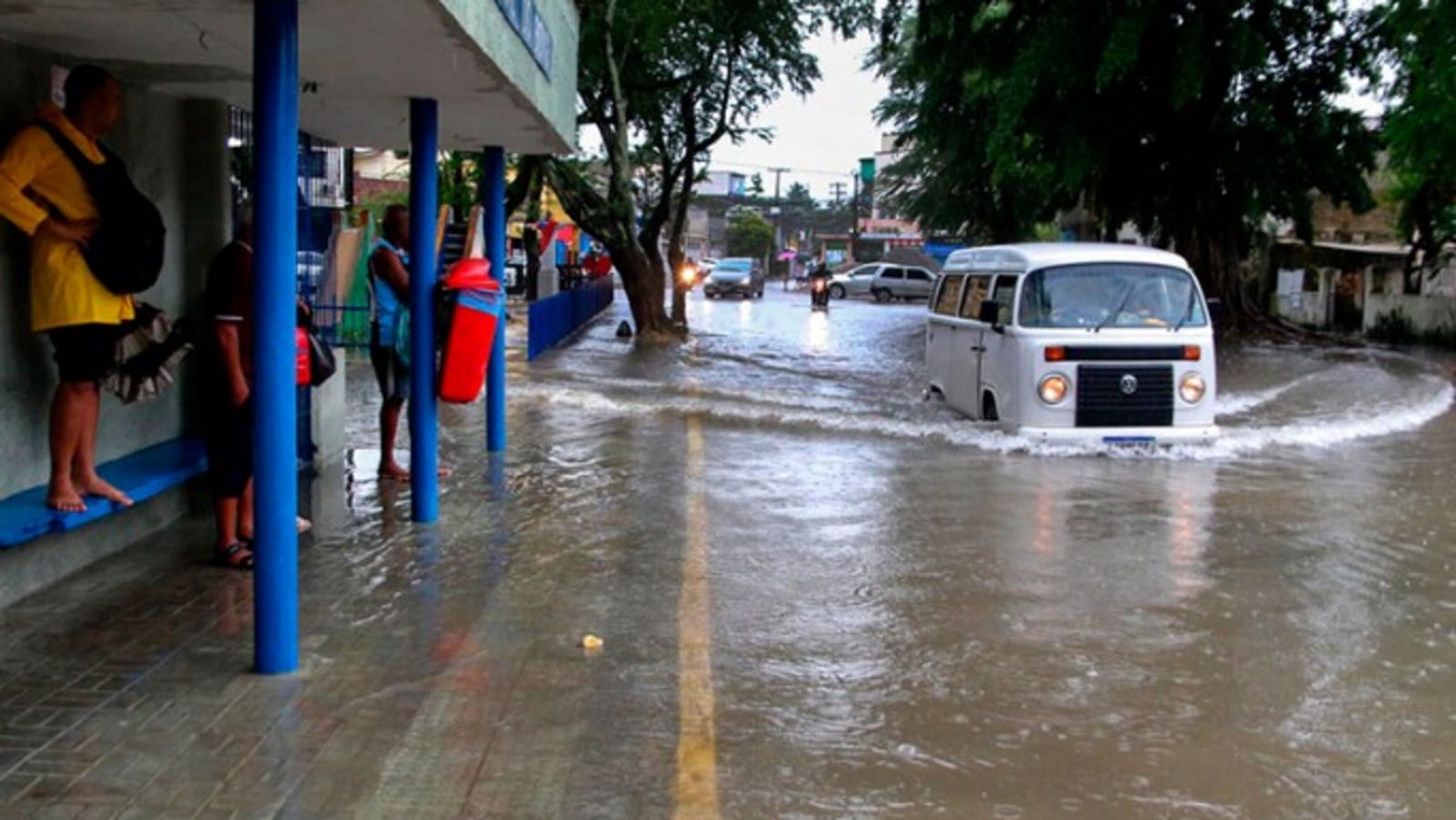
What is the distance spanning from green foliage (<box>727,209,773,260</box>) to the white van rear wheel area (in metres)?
87.2

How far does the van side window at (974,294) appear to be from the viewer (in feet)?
42.4

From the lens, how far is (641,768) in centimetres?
443

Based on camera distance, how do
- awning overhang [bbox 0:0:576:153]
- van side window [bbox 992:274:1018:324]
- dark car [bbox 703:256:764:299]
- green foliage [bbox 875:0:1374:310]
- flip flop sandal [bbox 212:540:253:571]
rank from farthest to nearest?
dark car [bbox 703:256:764:299] < green foliage [bbox 875:0:1374:310] < van side window [bbox 992:274:1018:324] < flip flop sandal [bbox 212:540:253:571] < awning overhang [bbox 0:0:576:153]

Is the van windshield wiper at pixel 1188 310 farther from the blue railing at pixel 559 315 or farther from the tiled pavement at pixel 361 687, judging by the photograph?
the blue railing at pixel 559 315

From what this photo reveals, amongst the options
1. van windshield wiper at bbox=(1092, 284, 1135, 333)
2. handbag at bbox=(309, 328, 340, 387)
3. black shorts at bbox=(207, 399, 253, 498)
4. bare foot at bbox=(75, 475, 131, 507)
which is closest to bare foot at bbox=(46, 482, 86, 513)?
bare foot at bbox=(75, 475, 131, 507)

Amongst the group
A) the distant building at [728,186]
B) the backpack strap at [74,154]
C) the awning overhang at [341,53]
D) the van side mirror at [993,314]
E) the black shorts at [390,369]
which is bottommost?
the black shorts at [390,369]

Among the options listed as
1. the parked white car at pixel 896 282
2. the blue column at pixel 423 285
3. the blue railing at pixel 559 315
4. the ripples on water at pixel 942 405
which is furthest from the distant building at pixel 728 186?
the blue column at pixel 423 285

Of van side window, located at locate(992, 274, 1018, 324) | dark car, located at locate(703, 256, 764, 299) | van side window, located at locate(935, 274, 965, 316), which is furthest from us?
dark car, located at locate(703, 256, 764, 299)

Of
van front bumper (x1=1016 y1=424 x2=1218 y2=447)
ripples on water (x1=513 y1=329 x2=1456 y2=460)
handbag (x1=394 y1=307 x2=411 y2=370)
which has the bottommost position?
ripples on water (x1=513 y1=329 x2=1456 y2=460)

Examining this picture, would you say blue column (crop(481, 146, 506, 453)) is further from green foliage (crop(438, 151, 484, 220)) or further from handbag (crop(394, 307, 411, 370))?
green foliage (crop(438, 151, 484, 220))

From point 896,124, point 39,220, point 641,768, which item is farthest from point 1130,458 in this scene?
point 896,124

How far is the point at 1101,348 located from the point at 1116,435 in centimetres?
76

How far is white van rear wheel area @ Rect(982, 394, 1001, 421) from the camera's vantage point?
12.4 meters

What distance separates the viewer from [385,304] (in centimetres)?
907
